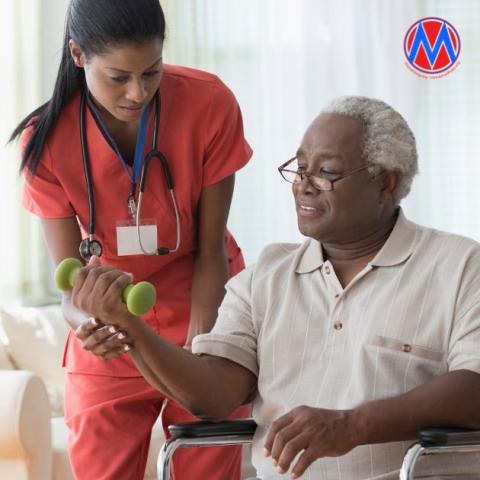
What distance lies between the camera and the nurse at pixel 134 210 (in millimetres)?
2145

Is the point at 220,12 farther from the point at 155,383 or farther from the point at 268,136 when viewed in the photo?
the point at 155,383

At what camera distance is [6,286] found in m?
3.95

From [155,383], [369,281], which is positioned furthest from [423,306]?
[155,383]

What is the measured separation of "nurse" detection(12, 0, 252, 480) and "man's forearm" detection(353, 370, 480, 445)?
59cm

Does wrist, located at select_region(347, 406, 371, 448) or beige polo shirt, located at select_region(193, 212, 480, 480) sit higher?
beige polo shirt, located at select_region(193, 212, 480, 480)

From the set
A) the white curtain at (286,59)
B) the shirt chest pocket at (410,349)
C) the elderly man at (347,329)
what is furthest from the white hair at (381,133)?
the white curtain at (286,59)

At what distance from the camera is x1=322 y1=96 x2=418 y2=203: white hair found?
6.03ft

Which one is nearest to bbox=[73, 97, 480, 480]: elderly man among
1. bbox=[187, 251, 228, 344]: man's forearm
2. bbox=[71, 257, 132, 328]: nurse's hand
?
bbox=[71, 257, 132, 328]: nurse's hand

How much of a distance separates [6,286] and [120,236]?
1.94 meters

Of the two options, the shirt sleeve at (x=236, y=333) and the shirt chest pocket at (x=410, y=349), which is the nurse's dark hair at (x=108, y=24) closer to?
the shirt sleeve at (x=236, y=333)

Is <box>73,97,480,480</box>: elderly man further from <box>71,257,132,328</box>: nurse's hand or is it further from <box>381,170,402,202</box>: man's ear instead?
<box>71,257,132,328</box>: nurse's hand

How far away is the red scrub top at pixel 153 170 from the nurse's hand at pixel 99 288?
65 centimetres

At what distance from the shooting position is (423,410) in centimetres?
168

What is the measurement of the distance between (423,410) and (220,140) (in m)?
0.82
